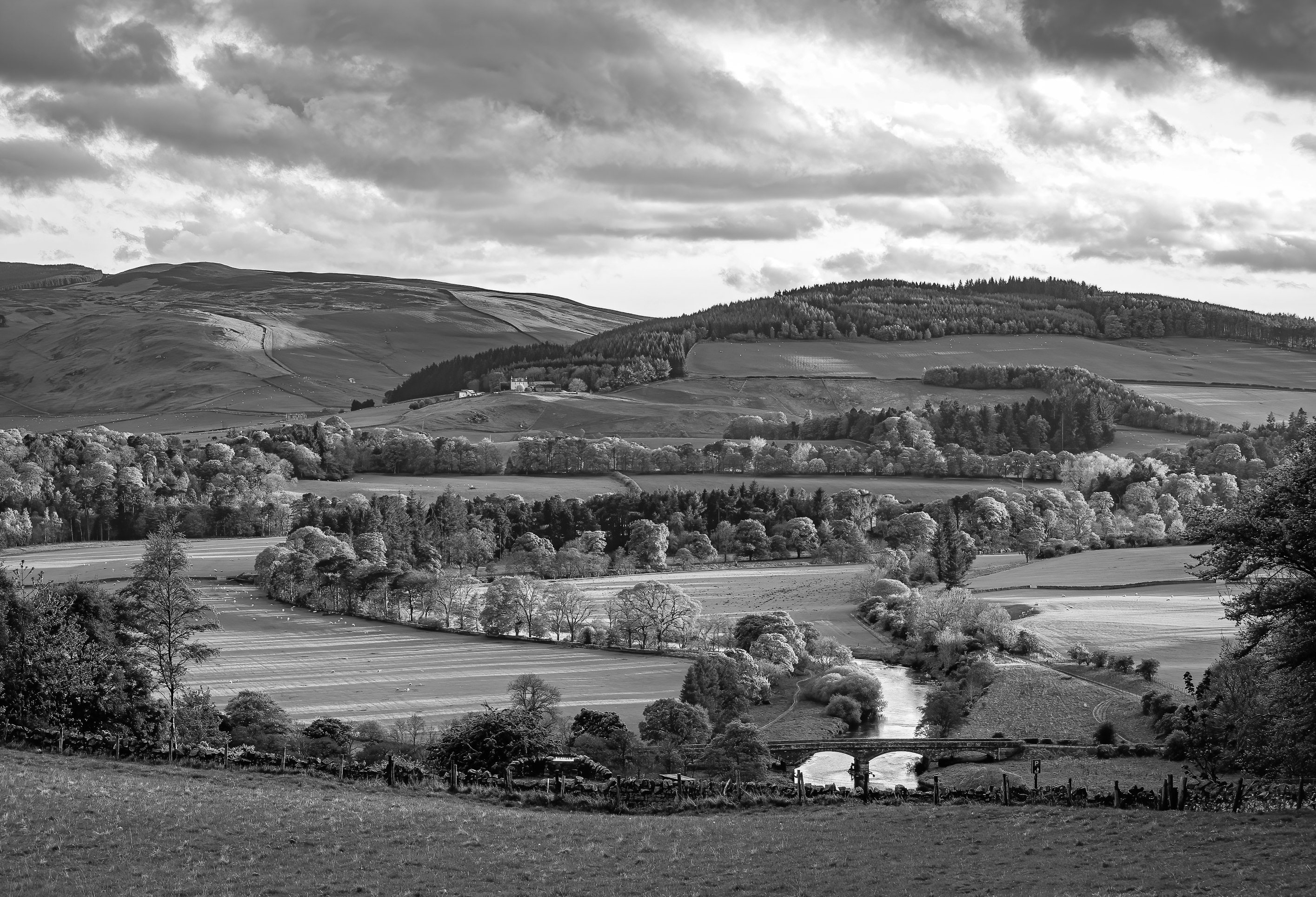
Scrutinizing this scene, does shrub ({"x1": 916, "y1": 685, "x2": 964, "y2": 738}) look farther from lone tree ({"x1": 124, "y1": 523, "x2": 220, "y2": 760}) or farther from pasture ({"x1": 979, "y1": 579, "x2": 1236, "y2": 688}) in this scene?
lone tree ({"x1": 124, "y1": 523, "x2": 220, "y2": 760})

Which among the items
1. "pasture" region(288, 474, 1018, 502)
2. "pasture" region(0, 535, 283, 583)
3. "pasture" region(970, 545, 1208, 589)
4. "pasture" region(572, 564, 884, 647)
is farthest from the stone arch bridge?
"pasture" region(288, 474, 1018, 502)

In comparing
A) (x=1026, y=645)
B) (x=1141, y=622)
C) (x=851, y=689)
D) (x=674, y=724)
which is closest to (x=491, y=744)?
(x=674, y=724)

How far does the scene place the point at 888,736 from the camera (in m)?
71.3

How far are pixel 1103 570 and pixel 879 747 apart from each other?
220 feet

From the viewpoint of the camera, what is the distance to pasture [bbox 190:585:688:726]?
7369cm

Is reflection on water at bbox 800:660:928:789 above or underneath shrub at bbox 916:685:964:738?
underneath

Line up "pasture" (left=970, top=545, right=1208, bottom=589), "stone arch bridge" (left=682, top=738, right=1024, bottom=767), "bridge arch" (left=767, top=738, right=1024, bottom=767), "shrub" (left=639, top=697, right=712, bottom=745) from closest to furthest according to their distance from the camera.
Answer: "stone arch bridge" (left=682, top=738, right=1024, bottom=767)
"bridge arch" (left=767, top=738, right=1024, bottom=767)
"shrub" (left=639, top=697, right=712, bottom=745)
"pasture" (left=970, top=545, right=1208, bottom=589)

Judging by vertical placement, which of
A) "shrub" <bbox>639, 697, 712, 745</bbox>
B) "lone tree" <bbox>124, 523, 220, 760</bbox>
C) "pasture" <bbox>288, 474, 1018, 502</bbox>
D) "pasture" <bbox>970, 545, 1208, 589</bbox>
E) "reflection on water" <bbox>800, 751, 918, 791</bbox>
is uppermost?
"pasture" <bbox>288, 474, 1018, 502</bbox>

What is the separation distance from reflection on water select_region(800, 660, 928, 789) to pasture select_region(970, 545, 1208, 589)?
31666mm

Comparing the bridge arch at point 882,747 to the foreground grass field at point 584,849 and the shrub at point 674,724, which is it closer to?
the shrub at point 674,724

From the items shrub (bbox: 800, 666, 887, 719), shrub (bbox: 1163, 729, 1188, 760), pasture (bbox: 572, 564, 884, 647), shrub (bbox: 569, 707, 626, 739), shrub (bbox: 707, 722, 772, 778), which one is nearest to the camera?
shrub (bbox: 707, 722, 772, 778)

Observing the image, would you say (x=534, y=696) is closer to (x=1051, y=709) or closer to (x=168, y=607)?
(x=168, y=607)

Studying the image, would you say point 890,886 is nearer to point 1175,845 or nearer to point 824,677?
point 1175,845

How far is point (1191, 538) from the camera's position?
111ft
